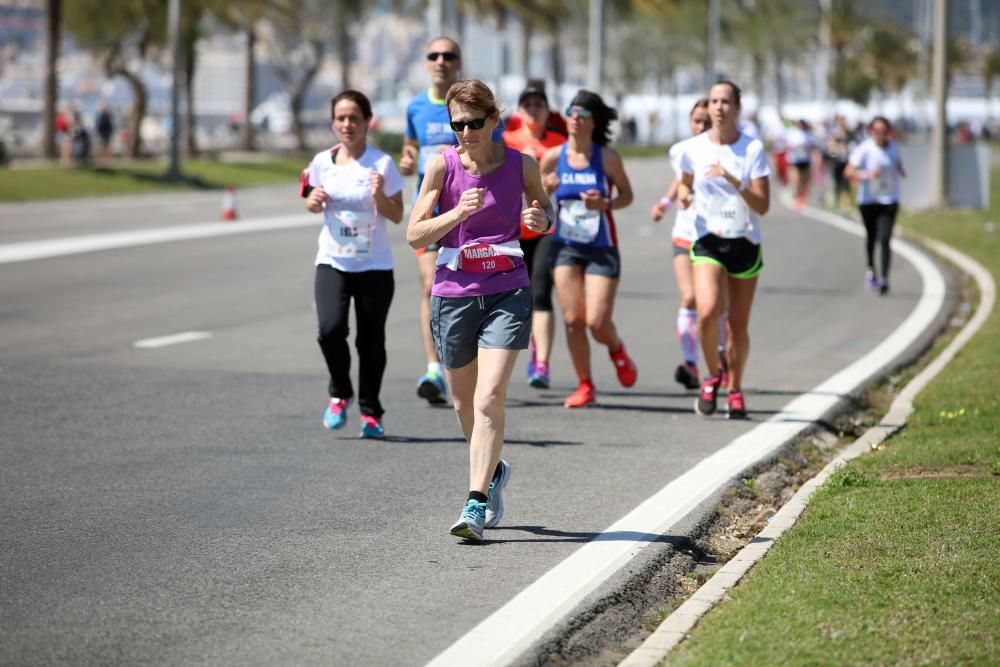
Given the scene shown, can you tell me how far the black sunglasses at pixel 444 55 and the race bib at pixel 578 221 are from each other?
1.10 metres

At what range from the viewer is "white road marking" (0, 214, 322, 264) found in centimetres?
2191

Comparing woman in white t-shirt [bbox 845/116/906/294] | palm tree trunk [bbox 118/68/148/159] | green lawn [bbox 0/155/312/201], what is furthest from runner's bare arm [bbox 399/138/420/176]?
palm tree trunk [bbox 118/68/148/159]

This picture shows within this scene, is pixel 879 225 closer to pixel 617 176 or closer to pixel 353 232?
pixel 617 176

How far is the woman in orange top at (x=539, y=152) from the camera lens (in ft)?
34.4

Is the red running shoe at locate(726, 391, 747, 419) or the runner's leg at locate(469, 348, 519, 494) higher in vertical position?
the runner's leg at locate(469, 348, 519, 494)

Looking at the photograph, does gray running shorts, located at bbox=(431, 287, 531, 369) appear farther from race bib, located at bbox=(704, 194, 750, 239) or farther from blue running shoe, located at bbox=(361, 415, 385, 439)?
race bib, located at bbox=(704, 194, 750, 239)

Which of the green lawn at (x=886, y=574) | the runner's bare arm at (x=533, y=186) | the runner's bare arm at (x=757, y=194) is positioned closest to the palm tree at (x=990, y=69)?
the runner's bare arm at (x=757, y=194)

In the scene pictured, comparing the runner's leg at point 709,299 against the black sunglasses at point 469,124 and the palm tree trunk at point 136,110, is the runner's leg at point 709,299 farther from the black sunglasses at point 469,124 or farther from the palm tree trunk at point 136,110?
the palm tree trunk at point 136,110

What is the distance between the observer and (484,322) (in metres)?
6.76

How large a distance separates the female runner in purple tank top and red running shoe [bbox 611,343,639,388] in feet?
13.1

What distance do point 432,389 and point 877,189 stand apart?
921cm

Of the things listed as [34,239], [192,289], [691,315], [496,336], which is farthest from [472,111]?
[34,239]

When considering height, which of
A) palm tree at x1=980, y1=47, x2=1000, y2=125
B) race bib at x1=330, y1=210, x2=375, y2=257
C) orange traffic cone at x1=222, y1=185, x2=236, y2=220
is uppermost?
palm tree at x1=980, y1=47, x2=1000, y2=125

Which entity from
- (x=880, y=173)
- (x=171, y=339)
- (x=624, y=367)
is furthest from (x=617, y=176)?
(x=880, y=173)
